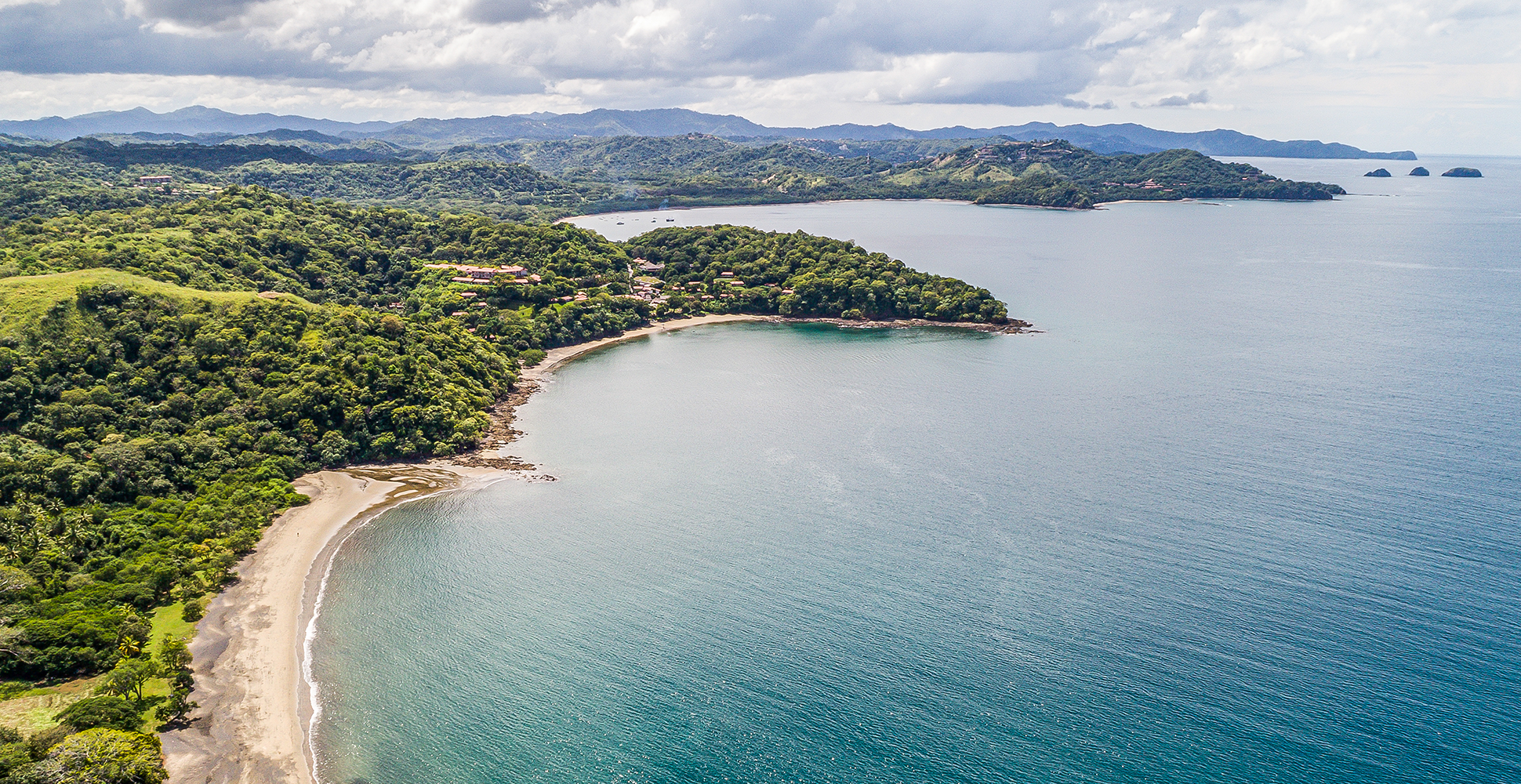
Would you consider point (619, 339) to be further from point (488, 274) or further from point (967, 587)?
point (967, 587)

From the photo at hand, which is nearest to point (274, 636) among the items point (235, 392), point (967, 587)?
point (235, 392)

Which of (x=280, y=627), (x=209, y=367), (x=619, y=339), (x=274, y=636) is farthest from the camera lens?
(x=619, y=339)

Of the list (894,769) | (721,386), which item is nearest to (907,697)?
(894,769)

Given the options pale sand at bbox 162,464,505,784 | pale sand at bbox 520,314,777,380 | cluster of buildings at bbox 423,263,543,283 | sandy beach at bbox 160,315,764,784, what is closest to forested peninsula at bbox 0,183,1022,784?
cluster of buildings at bbox 423,263,543,283

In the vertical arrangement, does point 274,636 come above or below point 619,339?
below

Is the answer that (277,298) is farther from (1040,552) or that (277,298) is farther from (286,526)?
(1040,552)

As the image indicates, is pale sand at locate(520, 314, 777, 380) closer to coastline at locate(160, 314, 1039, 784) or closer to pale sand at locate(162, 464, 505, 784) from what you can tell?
coastline at locate(160, 314, 1039, 784)

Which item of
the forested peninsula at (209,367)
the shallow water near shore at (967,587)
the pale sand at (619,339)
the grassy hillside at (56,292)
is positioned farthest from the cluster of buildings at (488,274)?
the grassy hillside at (56,292)

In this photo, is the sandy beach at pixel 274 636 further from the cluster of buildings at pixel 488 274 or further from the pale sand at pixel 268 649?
the cluster of buildings at pixel 488 274
